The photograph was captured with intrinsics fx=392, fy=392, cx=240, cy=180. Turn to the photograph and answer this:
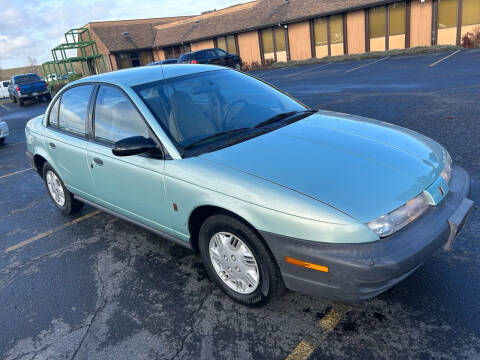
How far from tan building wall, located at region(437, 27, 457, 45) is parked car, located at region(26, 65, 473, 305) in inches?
866

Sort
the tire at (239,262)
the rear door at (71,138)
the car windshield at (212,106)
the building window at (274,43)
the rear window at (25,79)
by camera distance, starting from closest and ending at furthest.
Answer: the tire at (239,262), the car windshield at (212,106), the rear door at (71,138), the rear window at (25,79), the building window at (274,43)

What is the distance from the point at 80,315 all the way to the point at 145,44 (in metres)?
42.3

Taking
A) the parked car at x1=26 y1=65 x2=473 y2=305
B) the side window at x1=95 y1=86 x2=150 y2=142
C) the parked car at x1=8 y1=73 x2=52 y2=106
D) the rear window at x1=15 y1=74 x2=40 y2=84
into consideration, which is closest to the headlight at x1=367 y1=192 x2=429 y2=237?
the parked car at x1=26 y1=65 x2=473 y2=305

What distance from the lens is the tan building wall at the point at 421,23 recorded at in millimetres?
22109

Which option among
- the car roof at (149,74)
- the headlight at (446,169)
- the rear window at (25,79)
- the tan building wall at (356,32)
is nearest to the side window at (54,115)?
the car roof at (149,74)

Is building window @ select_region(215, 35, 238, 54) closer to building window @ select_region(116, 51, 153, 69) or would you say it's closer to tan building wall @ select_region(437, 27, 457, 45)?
building window @ select_region(116, 51, 153, 69)

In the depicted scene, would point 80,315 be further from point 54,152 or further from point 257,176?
point 54,152

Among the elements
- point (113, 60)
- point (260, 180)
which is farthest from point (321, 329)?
point (113, 60)

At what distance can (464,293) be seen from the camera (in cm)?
273

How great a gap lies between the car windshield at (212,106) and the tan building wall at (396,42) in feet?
74.2

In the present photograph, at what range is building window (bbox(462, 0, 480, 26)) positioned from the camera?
819 inches

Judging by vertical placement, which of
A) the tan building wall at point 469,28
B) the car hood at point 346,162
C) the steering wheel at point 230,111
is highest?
the steering wheel at point 230,111

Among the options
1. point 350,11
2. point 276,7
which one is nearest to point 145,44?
point 276,7

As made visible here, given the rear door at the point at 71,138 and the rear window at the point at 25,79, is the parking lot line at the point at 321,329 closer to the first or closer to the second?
A: the rear door at the point at 71,138
